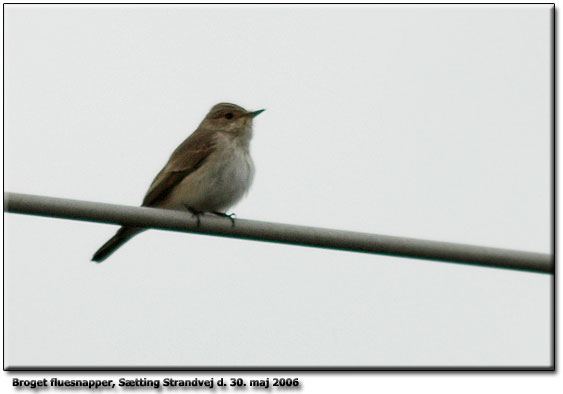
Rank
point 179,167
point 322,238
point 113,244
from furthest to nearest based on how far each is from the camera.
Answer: point 179,167 < point 113,244 < point 322,238

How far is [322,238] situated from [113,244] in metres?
4.00

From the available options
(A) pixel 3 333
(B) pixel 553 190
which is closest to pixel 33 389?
(A) pixel 3 333

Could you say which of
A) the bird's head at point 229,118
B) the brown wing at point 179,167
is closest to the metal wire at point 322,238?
the brown wing at point 179,167

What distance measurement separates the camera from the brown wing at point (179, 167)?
816cm

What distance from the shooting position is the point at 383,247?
14.7 feet

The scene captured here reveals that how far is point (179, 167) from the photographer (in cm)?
830

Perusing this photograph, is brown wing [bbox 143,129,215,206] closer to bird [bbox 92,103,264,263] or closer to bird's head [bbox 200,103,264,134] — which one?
bird [bbox 92,103,264,263]

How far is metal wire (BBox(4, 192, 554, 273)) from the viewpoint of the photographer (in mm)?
4301

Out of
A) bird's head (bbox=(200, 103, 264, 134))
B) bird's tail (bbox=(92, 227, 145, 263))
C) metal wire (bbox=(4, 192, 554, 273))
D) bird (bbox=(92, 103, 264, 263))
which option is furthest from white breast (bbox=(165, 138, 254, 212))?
metal wire (bbox=(4, 192, 554, 273))

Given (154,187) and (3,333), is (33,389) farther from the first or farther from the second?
(154,187)

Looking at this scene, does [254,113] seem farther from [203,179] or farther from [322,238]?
[322,238]

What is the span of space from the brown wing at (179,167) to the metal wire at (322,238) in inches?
138

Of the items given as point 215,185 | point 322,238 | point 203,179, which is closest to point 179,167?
point 203,179

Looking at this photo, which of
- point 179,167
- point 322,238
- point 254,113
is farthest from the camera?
point 254,113
